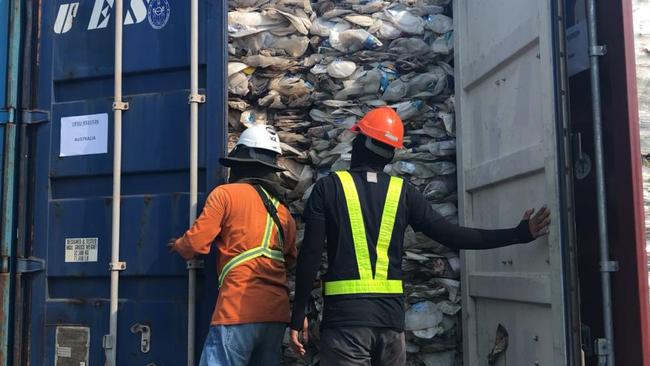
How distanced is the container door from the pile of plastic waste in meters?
0.15

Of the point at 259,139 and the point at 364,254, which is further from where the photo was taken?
the point at 259,139

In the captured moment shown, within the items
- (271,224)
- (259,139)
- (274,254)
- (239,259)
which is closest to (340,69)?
(259,139)

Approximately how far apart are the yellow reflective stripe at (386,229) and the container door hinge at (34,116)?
1737mm

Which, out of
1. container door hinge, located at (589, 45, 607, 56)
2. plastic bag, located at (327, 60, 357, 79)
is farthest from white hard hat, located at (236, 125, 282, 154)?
container door hinge, located at (589, 45, 607, 56)

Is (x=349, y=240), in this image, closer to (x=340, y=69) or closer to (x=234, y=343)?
(x=234, y=343)

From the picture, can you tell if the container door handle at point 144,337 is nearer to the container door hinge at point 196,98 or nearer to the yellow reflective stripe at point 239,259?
the yellow reflective stripe at point 239,259

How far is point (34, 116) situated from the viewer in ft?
11.4

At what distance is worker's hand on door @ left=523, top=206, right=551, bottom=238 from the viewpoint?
260cm

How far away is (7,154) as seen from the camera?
340 cm

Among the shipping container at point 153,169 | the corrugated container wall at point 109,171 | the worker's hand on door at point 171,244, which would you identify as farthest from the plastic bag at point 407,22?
the worker's hand on door at point 171,244

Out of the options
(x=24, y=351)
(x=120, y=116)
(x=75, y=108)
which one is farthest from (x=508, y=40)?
(x=24, y=351)

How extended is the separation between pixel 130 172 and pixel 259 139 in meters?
0.64

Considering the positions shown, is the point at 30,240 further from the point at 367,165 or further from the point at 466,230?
the point at 466,230

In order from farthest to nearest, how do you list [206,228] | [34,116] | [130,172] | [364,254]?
[34,116]
[130,172]
[206,228]
[364,254]
